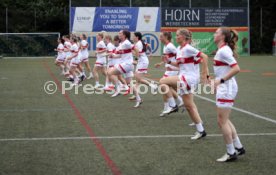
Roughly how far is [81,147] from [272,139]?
3154 millimetres

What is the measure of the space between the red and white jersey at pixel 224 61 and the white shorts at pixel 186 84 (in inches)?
68.0

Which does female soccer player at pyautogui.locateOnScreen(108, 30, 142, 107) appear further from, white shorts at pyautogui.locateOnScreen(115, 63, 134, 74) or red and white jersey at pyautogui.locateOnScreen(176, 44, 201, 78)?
red and white jersey at pyautogui.locateOnScreen(176, 44, 201, 78)

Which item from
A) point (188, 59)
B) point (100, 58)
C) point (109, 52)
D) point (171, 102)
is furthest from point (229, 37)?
point (100, 58)

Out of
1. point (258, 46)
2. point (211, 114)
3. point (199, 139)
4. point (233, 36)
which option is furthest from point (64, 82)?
point (258, 46)

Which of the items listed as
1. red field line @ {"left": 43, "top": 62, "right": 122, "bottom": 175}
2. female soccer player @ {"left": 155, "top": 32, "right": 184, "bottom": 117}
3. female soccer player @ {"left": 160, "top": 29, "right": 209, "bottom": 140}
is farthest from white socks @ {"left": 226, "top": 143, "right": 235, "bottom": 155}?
female soccer player @ {"left": 155, "top": 32, "right": 184, "bottom": 117}

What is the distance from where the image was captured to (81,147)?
8.88 metres

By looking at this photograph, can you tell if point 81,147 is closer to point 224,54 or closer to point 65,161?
point 65,161

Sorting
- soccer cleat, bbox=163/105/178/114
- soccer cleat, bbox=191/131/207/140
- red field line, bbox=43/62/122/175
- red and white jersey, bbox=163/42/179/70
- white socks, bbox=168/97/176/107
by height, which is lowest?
red field line, bbox=43/62/122/175

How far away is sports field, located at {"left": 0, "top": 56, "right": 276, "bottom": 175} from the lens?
7.53 metres

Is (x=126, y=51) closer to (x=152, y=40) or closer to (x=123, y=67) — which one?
(x=123, y=67)

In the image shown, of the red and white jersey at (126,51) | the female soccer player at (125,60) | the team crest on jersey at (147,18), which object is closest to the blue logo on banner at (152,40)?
the team crest on jersey at (147,18)

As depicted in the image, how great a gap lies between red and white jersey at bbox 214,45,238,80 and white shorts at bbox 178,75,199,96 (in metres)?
1.73

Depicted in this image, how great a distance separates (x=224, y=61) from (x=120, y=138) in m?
2.63

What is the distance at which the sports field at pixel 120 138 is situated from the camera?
7.53m
